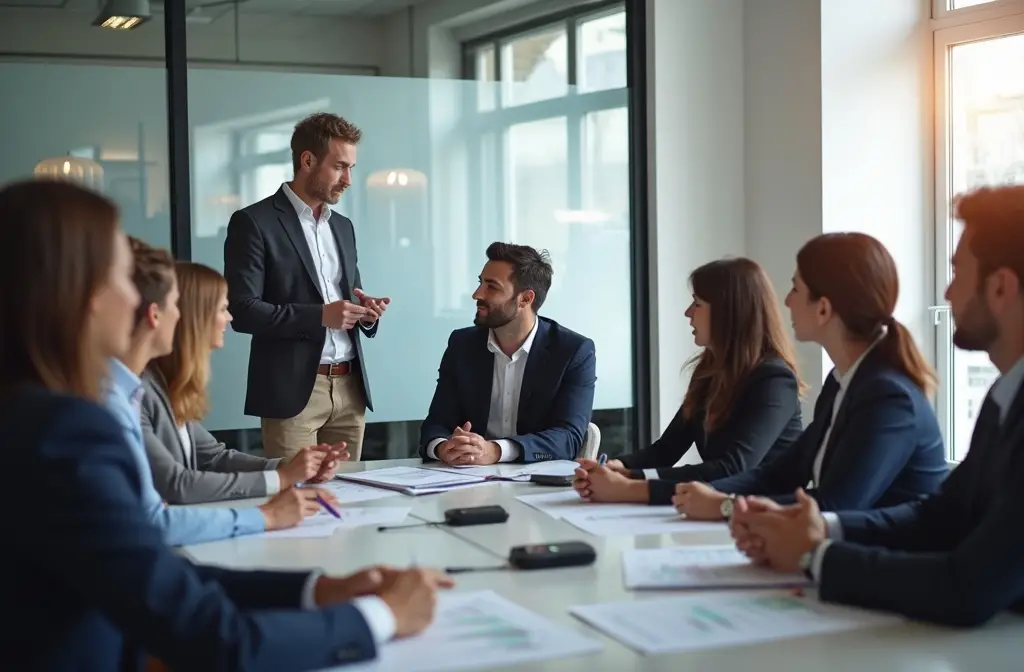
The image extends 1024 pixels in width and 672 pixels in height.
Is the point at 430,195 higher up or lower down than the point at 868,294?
higher up

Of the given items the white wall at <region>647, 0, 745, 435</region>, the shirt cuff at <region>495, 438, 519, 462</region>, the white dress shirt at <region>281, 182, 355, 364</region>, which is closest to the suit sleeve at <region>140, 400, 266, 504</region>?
the shirt cuff at <region>495, 438, 519, 462</region>

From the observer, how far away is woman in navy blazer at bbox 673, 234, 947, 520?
2350 mm

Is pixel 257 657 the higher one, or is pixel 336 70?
pixel 336 70

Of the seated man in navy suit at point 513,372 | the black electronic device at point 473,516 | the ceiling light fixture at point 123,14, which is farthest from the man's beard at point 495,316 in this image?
the ceiling light fixture at point 123,14

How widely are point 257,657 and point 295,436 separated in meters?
2.95

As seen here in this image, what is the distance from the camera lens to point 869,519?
2158 millimetres

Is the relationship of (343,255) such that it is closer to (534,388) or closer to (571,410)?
(534,388)

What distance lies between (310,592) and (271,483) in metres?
1.18

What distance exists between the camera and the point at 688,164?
5785 mm

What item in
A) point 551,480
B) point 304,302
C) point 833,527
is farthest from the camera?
point 304,302

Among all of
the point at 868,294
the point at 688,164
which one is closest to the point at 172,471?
the point at 868,294

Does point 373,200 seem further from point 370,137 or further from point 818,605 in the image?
point 818,605

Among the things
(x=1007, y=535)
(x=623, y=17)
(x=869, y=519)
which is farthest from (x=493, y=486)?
(x=623, y=17)

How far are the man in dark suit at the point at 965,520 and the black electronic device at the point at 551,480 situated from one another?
1.00 metres
